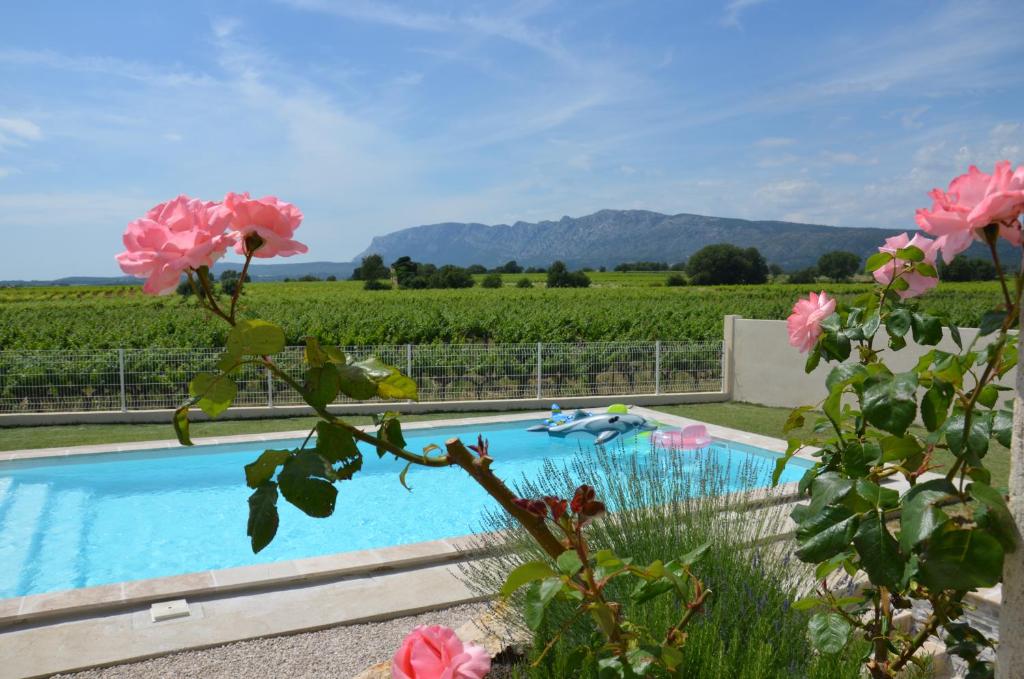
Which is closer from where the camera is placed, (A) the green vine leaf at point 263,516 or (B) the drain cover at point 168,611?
(A) the green vine leaf at point 263,516

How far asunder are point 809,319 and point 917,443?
0.54m

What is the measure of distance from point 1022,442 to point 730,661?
127cm

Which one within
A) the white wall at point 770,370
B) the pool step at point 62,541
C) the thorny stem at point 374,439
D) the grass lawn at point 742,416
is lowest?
the pool step at point 62,541

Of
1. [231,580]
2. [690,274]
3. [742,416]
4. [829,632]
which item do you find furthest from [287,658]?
[690,274]

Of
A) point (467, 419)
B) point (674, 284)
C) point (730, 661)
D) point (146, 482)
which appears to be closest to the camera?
point (730, 661)

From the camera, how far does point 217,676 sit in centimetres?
350

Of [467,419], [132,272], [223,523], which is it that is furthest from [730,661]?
[467,419]

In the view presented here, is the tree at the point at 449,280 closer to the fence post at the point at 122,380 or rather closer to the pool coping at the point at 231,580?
the fence post at the point at 122,380

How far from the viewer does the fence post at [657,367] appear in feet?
39.4

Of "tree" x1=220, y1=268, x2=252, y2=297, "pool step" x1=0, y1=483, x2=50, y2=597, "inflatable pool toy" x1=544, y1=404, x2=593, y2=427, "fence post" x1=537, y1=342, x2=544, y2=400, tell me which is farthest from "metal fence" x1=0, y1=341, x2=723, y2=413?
"pool step" x1=0, y1=483, x2=50, y2=597

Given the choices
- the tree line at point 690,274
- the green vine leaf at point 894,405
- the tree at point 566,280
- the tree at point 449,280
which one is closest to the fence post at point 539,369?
the green vine leaf at point 894,405

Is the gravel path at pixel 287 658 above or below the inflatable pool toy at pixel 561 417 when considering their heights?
above

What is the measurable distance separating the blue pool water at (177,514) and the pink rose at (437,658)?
4.63 meters

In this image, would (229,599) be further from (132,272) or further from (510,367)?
(510,367)
